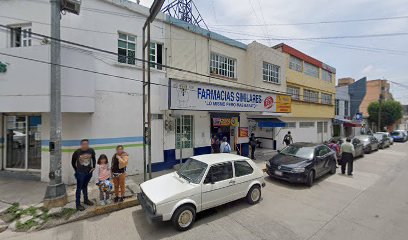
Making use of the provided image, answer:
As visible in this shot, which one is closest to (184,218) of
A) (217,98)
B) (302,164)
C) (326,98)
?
(302,164)

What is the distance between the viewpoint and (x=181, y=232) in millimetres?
5051

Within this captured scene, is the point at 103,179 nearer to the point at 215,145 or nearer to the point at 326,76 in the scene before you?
the point at 215,145

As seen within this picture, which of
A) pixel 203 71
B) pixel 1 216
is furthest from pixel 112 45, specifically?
pixel 1 216

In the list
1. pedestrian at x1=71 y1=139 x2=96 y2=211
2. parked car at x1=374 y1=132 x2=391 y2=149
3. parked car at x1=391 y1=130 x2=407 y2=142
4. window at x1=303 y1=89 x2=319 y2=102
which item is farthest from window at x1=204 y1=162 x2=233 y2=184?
parked car at x1=391 y1=130 x2=407 y2=142

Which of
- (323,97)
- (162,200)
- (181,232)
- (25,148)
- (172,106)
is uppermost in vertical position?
(323,97)

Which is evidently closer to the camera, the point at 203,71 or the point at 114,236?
the point at 114,236

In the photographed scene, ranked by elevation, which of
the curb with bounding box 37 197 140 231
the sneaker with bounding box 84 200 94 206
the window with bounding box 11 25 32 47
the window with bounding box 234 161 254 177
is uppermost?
the window with bounding box 11 25 32 47

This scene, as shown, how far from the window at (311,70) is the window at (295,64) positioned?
1.27 meters

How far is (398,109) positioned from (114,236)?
154 feet

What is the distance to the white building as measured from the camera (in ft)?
23.9

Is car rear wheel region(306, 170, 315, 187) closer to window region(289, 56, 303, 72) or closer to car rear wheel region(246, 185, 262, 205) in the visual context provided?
car rear wheel region(246, 185, 262, 205)

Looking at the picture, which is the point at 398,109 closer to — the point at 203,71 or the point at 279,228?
the point at 203,71

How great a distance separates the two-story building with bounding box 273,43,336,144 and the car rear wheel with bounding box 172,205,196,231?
13065mm

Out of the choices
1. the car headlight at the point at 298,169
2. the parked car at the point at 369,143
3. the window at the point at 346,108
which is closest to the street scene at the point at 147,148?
the car headlight at the point at 298,169
